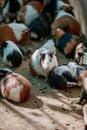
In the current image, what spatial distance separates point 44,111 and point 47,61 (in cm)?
68

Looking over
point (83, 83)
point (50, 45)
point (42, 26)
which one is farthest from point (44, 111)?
point (42, 26)

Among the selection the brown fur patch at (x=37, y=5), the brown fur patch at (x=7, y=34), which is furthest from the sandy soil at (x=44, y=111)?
the brown fur patch at (x=37, y=5)

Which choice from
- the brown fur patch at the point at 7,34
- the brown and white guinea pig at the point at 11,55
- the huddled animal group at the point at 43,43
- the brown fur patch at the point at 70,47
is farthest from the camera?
the brown fur patch at the point at 7,34

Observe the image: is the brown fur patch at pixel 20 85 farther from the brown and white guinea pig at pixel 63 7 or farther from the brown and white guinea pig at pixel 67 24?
the brown and white guinea pig at pixel 63 7

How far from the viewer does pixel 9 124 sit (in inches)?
133

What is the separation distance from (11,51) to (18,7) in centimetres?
170

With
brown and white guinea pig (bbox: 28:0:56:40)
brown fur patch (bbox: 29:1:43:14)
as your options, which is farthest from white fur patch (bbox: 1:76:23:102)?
brown fur patch (bbox: 29:1:43:14)

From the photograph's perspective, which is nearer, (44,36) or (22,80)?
(22,80)

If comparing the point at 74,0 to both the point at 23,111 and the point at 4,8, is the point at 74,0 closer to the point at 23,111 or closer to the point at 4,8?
the point at 4,8

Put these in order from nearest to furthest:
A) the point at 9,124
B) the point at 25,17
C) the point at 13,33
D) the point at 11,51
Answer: the point at 9,124
the point at 11,51
the point at 13,33
the point at 25,17

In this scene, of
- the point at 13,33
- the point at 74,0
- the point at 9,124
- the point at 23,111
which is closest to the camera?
the point at 9,124

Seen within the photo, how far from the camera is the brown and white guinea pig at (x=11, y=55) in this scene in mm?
4492

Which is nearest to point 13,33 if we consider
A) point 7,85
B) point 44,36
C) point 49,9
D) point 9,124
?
point 44,36

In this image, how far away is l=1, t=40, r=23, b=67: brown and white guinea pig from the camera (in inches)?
177
